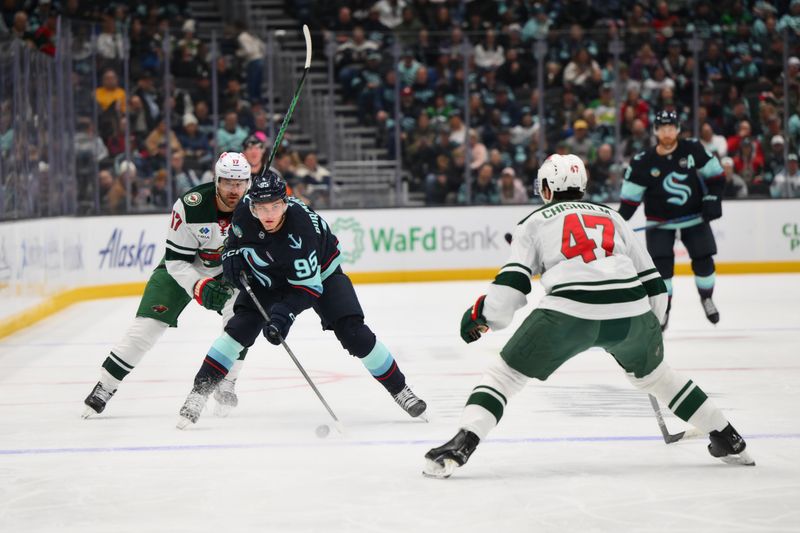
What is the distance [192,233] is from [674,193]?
3.94m

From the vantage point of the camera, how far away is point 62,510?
3584 mm

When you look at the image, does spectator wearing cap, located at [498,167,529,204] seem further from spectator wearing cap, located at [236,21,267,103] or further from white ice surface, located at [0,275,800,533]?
white ice surface, located at [0,275,800,533]

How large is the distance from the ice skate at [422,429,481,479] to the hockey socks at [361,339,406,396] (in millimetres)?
1126

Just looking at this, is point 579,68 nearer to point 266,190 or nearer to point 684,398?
point 266,190

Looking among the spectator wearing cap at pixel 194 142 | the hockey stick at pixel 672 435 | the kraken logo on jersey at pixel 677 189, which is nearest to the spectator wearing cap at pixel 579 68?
the spectator wearing cap at pixel 194 142

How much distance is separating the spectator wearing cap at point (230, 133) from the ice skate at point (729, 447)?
29.3 feet

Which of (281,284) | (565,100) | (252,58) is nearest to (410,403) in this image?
(281,284)

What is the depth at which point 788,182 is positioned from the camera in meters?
12.9

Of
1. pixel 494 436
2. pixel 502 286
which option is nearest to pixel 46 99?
pixel 494 436

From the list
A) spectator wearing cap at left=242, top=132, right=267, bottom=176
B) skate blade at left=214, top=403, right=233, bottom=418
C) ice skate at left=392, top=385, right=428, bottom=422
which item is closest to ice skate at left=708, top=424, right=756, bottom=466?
ice skate at left=392, top=385, right=428, bottom=422

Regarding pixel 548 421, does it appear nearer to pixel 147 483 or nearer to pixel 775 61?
pixel 147 483

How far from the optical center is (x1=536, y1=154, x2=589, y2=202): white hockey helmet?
3.95m

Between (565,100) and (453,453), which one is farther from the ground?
(453,453)

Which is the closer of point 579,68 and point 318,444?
point 318,444
